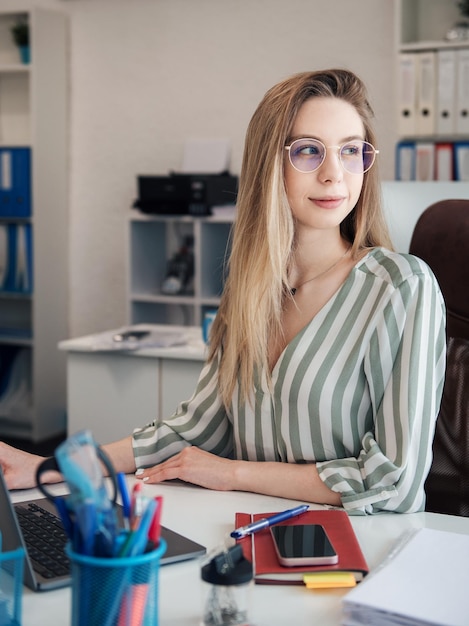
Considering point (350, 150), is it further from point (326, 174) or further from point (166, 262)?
point (166, 262)

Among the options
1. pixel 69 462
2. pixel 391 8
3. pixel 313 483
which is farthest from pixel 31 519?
pixel 391 8

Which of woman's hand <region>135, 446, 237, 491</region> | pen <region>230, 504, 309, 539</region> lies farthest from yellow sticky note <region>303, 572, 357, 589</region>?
woman's hand <region>135, 446, 237, 491</region>

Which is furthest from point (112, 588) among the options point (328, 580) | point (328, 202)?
point (328, 202)

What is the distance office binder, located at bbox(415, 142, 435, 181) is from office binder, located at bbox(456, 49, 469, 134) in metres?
0.15

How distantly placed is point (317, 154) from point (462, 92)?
2634mm

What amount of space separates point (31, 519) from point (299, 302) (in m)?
0.60

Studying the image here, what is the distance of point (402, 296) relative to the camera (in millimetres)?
1388

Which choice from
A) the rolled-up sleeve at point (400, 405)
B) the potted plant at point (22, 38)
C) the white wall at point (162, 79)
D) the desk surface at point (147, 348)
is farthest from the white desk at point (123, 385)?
the potted plant at point (22, 38)

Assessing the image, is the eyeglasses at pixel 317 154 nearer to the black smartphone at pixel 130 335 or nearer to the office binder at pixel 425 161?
the black smartphone at pixel 130 335

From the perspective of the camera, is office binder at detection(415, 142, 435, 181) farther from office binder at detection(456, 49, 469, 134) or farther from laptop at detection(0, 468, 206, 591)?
laptop at detection(0, 468, 206, 591)

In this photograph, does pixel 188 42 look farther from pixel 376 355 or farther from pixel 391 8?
pixel 376 355

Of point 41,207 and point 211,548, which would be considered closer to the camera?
point 211,548

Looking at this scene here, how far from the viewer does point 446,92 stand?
387 cm

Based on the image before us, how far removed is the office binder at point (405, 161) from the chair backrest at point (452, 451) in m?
2.47
